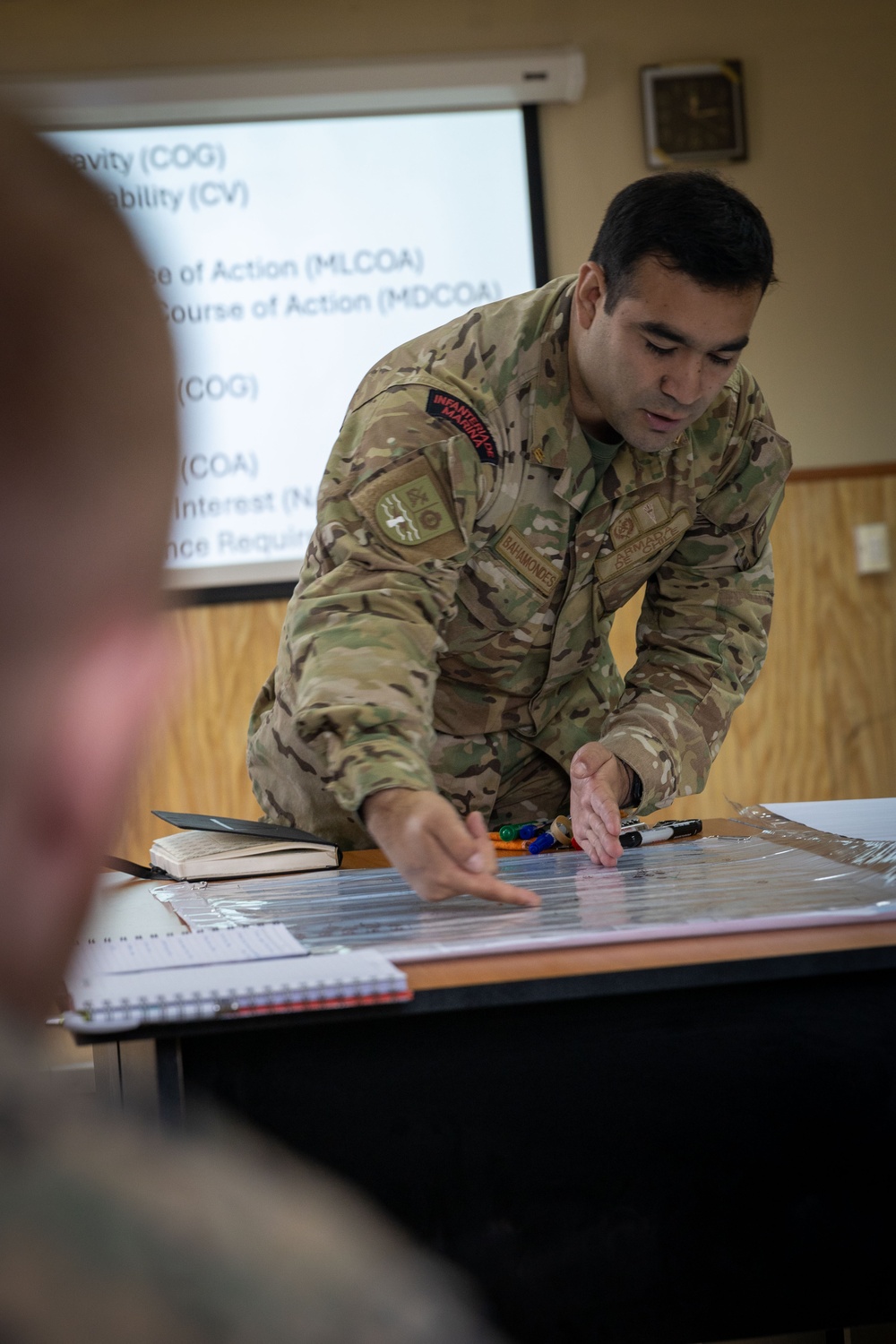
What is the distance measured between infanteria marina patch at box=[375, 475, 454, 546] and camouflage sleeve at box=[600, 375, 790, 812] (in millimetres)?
381

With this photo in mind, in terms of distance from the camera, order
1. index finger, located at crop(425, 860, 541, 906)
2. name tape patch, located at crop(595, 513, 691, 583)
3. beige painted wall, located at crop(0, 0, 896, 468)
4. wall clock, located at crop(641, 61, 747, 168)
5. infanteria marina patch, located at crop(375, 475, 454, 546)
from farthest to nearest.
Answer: wall clock, located at crop(641, 61, 747, 168), beige painted wall, located at crop(0, 0, 896, 468), name tape patch, located at crop(595, 513, 691, 583), infanteria marina patch, located at crop(375, 475, 454, 546), index finger, located at crop(425, 860, 541, 906)

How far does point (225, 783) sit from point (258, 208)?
1.41 metres

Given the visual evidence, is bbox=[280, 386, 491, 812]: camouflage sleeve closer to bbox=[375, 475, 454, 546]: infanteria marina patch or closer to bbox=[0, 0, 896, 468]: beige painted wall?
bbox=[375, 475, 454, 546]: infanteria marina patch

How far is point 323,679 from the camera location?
1357mm

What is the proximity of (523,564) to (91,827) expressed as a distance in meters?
1.46

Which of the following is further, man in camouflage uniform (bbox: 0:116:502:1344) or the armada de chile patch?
the armada de chile patch


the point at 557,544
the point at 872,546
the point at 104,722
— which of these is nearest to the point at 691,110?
the point at 872,546

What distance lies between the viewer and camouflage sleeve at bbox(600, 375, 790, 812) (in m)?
1.79

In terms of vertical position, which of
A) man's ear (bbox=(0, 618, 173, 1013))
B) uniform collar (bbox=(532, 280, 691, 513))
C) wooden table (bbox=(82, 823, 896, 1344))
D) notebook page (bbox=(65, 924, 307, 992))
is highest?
uniform collar (bbox=(532, 280, 691, 513))

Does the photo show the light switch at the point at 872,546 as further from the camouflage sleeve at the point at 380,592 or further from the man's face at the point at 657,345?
the camouflage sleeve at the point at 380,592

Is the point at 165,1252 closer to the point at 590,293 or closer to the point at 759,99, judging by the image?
the point at 590,293

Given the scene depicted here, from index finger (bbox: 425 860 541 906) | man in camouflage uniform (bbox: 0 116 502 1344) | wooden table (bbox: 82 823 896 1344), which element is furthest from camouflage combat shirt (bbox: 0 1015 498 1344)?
index finger (bbox: 425 860 541 906)

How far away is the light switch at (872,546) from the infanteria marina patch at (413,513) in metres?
2.14

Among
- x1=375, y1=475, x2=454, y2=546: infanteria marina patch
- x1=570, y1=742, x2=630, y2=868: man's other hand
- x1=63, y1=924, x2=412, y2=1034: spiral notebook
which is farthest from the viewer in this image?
x1=375, y1=475, x2=454, y2=546: infanteria marina patch
